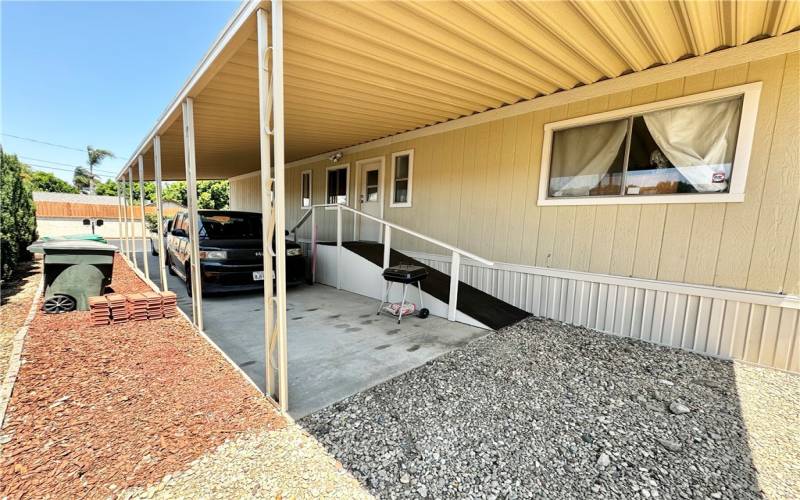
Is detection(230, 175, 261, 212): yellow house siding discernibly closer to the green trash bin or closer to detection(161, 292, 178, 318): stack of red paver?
the green trash bin

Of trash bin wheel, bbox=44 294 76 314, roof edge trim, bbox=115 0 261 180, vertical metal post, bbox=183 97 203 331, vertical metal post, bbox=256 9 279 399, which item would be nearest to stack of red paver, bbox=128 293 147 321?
vertical metal post, bbox=183 97 203 331

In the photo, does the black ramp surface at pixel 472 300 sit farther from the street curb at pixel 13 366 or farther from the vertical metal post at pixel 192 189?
the street curb at pixel 13 366

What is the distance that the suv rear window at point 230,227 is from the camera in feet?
17.5

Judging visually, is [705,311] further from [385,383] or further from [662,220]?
[385,383]

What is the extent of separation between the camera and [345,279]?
6.10 m

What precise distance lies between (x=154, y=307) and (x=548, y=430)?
471 centimetres

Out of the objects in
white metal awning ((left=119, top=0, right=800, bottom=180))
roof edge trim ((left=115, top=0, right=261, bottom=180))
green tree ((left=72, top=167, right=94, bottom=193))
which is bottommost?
roof edge trim ((left=115, top=0, right=261, bottom=180))

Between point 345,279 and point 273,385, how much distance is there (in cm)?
375

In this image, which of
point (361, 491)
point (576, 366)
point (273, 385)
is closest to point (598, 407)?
point (576, 366)

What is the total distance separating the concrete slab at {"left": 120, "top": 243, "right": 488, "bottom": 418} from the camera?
258cm

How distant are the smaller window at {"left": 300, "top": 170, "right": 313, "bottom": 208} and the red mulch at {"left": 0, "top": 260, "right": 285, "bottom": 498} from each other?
21.1 ft

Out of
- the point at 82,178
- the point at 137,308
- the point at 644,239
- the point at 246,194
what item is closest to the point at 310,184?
the point at 246,194

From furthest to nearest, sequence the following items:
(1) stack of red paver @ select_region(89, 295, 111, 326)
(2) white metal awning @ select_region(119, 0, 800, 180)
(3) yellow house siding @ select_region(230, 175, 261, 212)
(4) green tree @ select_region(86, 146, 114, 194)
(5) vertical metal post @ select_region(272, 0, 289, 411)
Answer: (4) green tree @ select_region(86, 146, 114, 194) < (3) yellow house siding @ select_region(230, 175, 261, 212) < (1) stack of red paver @ select_region(89, 295, 111, 326) < (2) white metal awning @ select_region(119, 0, 800, 180) < (5) vertical metal post @ select_region(272, 0, 289, 411)

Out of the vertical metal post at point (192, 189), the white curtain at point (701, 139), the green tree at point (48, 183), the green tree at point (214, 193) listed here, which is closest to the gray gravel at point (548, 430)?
the white curtain at point (701, 139)
